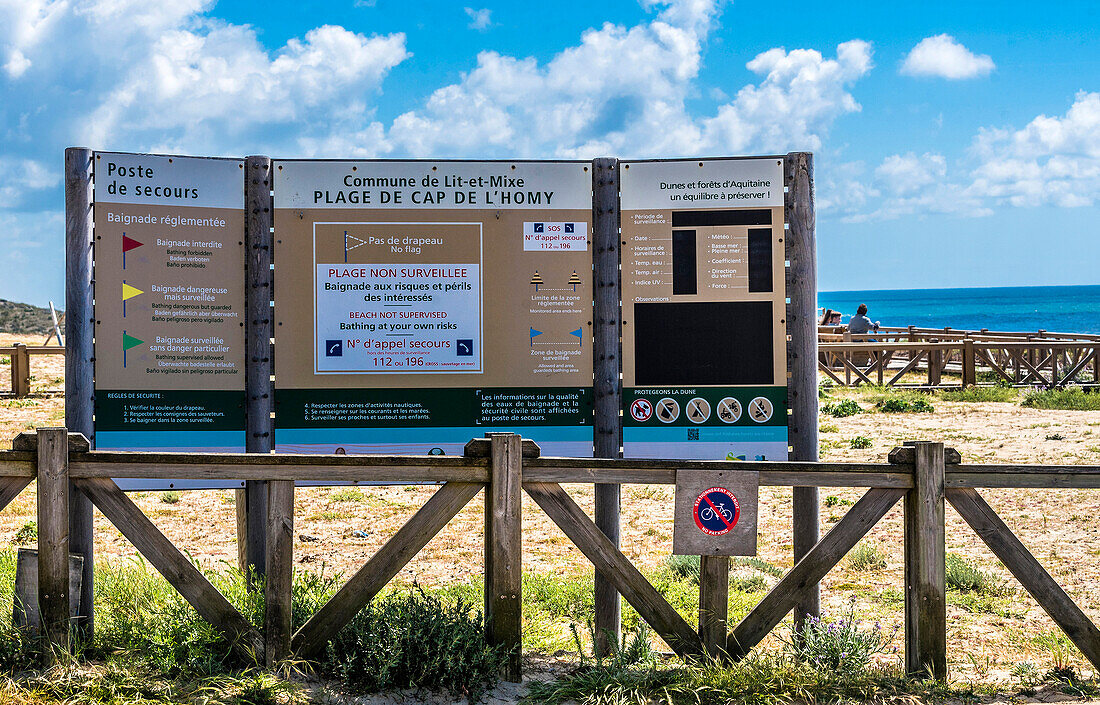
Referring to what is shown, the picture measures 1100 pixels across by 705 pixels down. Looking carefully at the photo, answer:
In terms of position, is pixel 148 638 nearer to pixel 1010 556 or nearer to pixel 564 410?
pixel 564 410

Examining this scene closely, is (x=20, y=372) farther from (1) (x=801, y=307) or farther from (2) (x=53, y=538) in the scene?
(1) (x=801, y=307)

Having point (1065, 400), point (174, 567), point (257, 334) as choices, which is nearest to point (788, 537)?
point (257, 334)

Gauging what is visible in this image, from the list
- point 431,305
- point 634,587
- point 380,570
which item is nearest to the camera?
point 380,570

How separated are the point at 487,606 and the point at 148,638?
1.80 metres

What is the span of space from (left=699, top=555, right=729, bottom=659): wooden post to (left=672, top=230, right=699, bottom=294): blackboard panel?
1651mm

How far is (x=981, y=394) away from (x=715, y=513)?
15213 millimetres

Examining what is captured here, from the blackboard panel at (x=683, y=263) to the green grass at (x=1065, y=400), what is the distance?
44.7 feet

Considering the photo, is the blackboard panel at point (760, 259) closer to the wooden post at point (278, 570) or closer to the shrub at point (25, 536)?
the wooden post at point (278, 570)

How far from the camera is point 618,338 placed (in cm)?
562

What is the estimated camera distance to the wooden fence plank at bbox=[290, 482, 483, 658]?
15.4ft

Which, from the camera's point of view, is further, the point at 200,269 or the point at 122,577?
the point at 122,577

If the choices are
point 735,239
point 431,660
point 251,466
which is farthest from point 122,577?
point 735,239

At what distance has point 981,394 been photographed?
711 inches

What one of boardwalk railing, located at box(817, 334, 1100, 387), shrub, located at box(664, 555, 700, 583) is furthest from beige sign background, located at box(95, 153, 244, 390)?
boardwalk railing, located at box(817, 334, 1100, 387)
